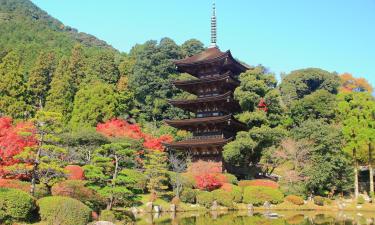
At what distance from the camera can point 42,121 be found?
69.5 ft

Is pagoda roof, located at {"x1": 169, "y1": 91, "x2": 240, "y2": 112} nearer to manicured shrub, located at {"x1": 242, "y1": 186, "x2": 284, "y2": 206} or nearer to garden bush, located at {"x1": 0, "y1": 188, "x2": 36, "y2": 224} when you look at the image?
manicured shrub, located at {"x1": 242, "y1": 186, "x2": 284, "y2": 206}

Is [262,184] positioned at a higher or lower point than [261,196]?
higher

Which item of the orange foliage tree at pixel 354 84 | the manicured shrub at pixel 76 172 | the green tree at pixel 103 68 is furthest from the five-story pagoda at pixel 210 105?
the orange foliage tree at pixel 354 84

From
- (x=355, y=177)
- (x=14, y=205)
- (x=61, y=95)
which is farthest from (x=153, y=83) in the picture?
(x=14, y=205)

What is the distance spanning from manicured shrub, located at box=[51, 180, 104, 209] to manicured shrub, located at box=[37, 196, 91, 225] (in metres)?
3.67

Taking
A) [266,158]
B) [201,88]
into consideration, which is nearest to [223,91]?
[201,88]

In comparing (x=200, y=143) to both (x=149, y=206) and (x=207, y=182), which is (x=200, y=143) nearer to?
(x=207, y=182)

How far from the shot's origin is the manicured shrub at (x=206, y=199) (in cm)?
3181

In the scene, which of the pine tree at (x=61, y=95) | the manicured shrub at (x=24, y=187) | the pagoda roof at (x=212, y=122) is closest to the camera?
the manicured shrub at (x=24, y=187)

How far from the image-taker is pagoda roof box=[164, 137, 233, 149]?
37.1m

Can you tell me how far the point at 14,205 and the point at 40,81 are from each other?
39.1m

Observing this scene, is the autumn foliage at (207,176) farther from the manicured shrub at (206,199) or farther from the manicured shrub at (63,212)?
the manicured shrub at (63,212)

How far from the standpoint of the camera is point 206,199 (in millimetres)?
31844

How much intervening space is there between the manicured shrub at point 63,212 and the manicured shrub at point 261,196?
57.6 feet
